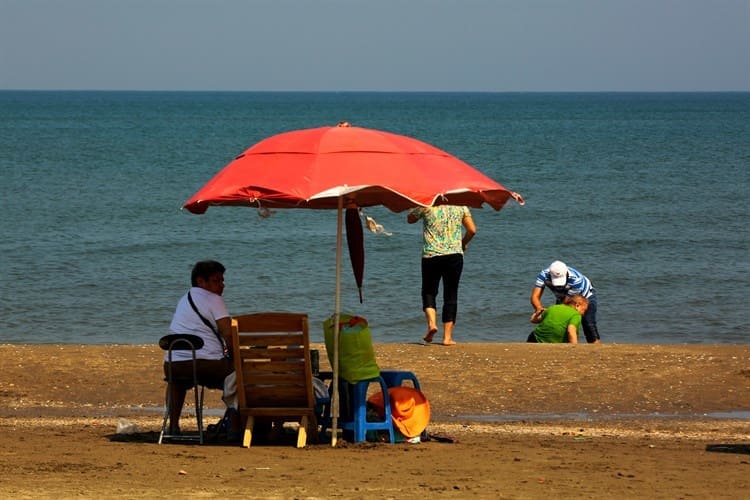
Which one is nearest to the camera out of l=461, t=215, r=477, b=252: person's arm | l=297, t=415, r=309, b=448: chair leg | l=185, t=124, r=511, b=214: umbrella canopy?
l=185, t=124, r=511, b=214: umbrella canopy

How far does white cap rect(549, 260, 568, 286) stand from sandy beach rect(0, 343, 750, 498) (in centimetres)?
91

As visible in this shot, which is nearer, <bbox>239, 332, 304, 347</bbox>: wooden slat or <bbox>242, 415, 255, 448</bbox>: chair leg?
<bbox>239, 332, 304, 347</bbox>: wooden slat

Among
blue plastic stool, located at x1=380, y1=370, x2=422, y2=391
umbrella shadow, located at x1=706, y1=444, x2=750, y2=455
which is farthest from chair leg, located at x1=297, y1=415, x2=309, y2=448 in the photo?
umbrella shadow, located at x1=706, y1=444, x2=750, y2=455

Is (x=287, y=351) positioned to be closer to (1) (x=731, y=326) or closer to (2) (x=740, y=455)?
(2) (x=740, y=455)

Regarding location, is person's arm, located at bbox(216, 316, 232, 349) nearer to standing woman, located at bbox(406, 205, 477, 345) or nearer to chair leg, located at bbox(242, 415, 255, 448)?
chair leg, located at bbox(242, 415, 255, 448)

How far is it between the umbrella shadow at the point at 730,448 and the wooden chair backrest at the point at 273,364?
106 inches

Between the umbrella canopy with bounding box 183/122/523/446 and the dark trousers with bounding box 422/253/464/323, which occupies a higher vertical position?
the umbrella canopy with bounding box 183/122/523/446

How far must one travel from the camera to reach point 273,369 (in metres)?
8.16

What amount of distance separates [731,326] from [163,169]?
37532mm

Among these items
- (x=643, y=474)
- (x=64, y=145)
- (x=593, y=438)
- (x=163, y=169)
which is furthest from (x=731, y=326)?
(x=64, y=145)

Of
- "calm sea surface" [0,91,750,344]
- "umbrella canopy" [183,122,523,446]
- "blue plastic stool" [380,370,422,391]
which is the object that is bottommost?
"calm sea surface" [0,91,750,344]

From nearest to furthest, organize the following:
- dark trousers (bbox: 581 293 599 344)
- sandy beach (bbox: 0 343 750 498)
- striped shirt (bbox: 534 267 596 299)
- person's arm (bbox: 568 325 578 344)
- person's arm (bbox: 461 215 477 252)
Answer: sandy beach (bbox: 0 343 750 498)
person's arm (bbox: 461 215 477 252)
person's arm (bbox: 568 325 578 344)
striped shirt (bbox: 534 267 596 299)
dark trousers (bbox: 581 293 599 344)

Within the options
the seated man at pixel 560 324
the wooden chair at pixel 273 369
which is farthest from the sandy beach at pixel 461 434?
the seated man at pixel 560 324

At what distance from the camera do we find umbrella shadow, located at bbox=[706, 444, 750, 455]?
27.6ft
